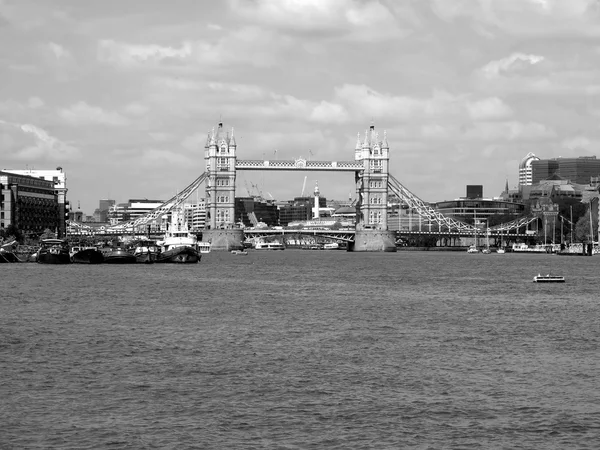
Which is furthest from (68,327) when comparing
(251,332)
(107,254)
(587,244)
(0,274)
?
(587,244)

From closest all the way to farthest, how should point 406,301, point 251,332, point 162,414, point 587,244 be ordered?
point 162,414 → point 251,332 → point 406,301 → point 587,244

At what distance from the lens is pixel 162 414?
29500 mm

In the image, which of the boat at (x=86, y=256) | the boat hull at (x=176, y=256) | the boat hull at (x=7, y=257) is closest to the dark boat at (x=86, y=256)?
the boat at (x=86, y=256)

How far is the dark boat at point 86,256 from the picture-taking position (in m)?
124

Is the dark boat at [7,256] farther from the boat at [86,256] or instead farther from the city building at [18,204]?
the city building at [18,204]

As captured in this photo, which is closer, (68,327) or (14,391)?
(14,391)

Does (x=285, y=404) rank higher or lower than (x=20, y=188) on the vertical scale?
lower

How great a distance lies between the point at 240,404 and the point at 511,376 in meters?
8.45

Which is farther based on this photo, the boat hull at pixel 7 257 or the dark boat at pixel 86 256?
the boat hull at pixel 7 257

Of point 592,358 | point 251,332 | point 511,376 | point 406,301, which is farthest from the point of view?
point 406,301

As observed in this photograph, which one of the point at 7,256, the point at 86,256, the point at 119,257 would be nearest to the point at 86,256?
the point at 86,256

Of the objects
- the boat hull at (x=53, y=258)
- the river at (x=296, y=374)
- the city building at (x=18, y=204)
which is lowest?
the river at (x=296, y=374)

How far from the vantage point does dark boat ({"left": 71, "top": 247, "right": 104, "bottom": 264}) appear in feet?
406

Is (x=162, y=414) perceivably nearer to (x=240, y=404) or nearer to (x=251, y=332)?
(x=240, y=404)
